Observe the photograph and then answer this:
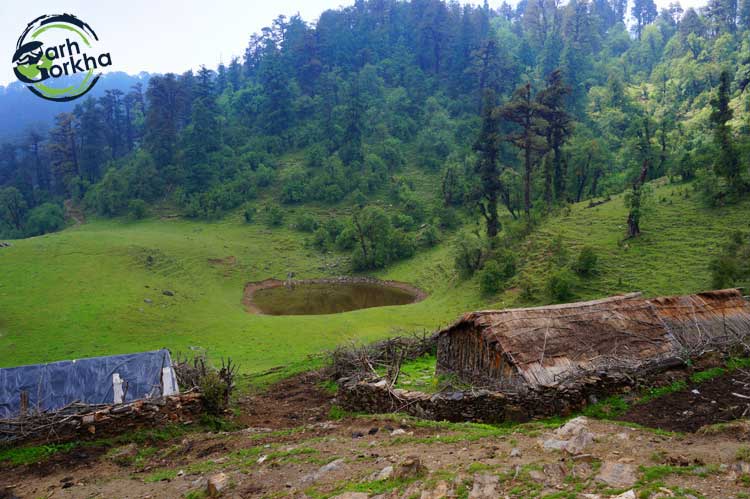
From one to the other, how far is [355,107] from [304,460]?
63.0 m

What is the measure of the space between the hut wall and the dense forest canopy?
2253 centimetres

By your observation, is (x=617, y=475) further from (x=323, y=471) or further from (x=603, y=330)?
(x=603, y=330)

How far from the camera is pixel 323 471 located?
7324 millimetres

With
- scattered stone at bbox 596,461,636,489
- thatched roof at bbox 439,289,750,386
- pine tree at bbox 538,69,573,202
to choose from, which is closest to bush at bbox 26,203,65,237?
pine tree at bbox 538,69,573,202

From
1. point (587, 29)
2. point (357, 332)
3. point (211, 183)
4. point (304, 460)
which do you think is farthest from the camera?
point (587, 29)

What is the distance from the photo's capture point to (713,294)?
13.5 m

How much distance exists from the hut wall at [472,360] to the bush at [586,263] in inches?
545

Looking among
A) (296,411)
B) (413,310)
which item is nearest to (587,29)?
(413,310)

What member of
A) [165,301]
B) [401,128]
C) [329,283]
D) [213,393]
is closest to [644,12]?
[401,128]

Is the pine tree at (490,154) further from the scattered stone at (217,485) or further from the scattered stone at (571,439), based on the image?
the scattered stone at (217,485)

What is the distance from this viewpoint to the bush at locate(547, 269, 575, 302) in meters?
23.1

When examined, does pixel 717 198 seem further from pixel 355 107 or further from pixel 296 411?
pixel 355 107

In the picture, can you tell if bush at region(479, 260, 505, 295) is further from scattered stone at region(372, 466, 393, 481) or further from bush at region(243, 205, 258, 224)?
bush at region(243, 205, 258, 224)

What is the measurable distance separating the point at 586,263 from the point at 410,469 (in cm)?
2110
